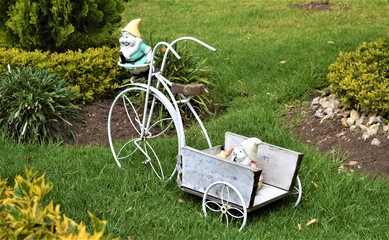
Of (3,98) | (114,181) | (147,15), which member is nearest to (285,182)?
(114,181)

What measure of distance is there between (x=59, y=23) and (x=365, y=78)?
337cm

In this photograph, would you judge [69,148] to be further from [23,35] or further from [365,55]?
[365,55]

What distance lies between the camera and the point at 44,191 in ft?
8.52

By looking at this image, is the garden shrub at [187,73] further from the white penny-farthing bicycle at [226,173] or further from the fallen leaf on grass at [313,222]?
the fallen leaf on grass at [313,222]

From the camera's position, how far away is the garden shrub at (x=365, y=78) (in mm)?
5016

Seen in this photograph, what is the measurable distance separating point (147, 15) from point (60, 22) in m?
4.79

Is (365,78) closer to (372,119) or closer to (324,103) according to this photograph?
(372,119)

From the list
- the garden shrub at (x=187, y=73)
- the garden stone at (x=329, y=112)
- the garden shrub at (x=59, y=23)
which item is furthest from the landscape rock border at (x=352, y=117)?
the garden shrub at (x=59, y=23)

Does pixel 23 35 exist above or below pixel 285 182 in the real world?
above

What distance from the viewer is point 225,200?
156 inches

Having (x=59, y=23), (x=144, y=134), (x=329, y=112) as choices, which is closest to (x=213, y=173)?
(x=144, y=134)

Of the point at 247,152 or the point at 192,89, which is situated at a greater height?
the point at 192,89

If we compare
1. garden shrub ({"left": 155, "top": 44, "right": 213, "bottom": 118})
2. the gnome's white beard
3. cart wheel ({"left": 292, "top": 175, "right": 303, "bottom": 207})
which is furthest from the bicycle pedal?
garden shrub ({"left": 155, "top": 44, "right": 213, "bottom": 118})

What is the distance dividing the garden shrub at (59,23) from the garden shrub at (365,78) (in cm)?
274
